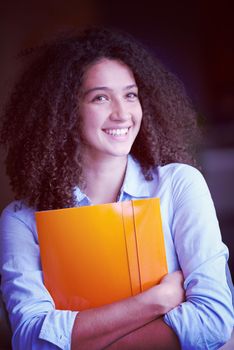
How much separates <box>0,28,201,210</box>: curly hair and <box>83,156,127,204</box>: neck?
0.02 m

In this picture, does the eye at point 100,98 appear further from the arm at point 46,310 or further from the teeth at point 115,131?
the arm at point 46,310

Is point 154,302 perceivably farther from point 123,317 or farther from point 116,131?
point 116,131

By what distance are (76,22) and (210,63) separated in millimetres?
301

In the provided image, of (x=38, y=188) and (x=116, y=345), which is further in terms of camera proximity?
(x=38, y=188)

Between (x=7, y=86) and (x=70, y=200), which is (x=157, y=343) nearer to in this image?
(x=70, y=200)

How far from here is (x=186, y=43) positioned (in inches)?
37.1

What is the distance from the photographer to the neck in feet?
A: 2.86

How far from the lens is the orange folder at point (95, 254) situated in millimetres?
802

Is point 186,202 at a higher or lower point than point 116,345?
higher

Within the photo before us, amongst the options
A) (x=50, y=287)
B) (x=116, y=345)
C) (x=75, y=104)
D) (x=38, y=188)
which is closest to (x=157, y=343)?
(x=116, y=345)

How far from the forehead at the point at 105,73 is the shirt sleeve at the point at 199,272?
23 cm

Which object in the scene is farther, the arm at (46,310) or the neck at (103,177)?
the neck at (103,177)

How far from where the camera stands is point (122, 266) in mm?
807

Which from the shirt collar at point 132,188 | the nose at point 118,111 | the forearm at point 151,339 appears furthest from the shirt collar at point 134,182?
the forearm at point 151,339
